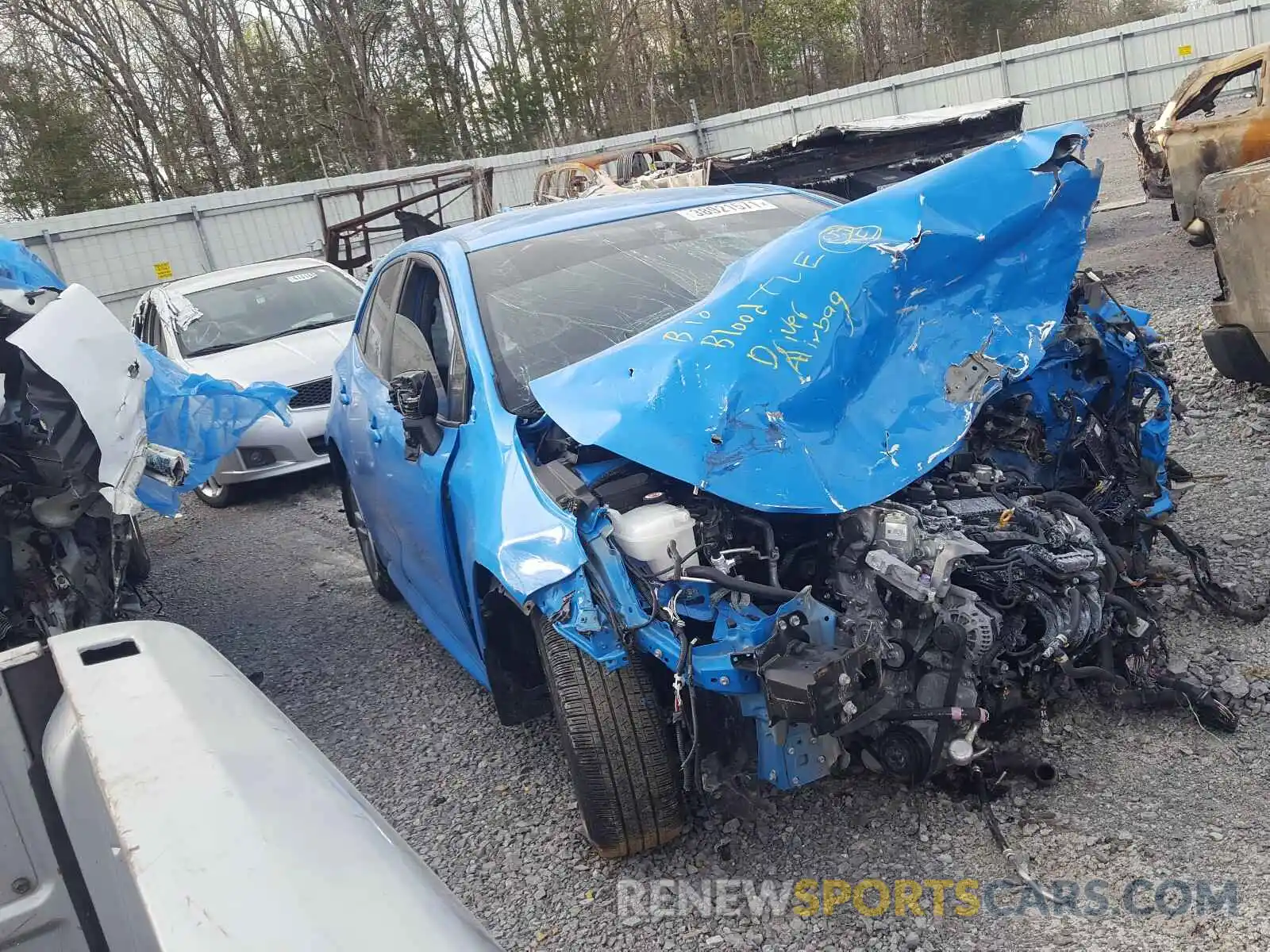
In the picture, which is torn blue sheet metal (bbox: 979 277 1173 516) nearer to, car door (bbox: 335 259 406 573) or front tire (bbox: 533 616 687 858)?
front tire (bbox: 533 616 687 858)

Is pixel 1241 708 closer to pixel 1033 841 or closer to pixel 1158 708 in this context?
pixel 1158 708

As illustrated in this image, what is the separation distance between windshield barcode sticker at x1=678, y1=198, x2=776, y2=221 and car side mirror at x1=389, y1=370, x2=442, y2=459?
4.21 feet

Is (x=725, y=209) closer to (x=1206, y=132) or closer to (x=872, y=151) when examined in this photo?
(x=1206, y=132)

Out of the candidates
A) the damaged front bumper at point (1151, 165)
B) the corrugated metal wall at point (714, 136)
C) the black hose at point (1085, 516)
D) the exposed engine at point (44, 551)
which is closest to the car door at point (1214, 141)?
the damaged front bumper at point (1151, 165)

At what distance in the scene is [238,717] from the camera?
1.70m

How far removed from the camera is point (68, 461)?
4094mm

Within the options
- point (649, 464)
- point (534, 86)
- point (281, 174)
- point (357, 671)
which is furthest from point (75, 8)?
point (649, 464)

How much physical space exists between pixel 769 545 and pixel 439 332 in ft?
5.48

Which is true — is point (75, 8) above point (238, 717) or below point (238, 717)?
above

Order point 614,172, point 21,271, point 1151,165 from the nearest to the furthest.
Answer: point 21,271, point 1151,165, point 614,172

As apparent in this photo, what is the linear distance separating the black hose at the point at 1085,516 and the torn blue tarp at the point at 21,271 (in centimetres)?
449

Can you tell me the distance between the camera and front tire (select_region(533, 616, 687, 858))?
2.67 meters

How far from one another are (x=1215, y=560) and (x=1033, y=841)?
1.76m

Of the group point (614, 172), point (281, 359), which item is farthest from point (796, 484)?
point (614, 172)
